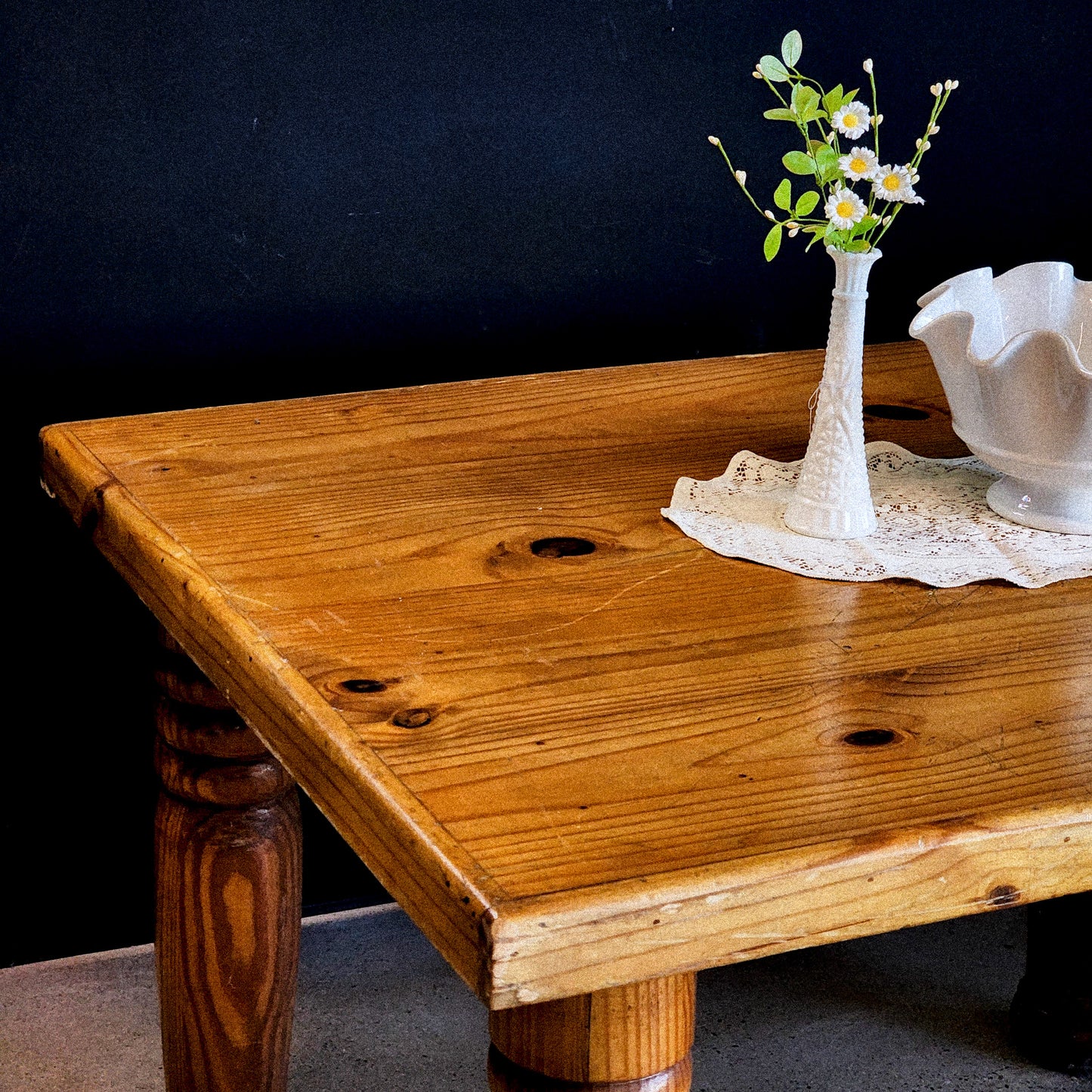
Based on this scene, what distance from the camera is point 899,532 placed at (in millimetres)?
979

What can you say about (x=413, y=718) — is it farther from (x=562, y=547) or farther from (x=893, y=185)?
(x=893, y=185)

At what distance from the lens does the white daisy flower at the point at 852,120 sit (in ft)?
2.90

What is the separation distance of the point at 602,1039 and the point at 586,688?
17cm

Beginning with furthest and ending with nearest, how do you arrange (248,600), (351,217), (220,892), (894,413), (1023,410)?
(351,217), (894,413), (220,892), (1023,410), (248,600)

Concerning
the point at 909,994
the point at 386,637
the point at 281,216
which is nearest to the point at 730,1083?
the point at 909,994

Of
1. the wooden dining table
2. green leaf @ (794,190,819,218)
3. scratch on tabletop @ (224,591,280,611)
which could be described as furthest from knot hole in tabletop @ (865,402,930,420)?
scratch on tabletop @ (224,591,280,611)

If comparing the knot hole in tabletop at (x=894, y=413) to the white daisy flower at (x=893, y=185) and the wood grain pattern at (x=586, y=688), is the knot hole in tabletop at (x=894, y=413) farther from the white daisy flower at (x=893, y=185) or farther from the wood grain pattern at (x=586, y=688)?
the white daisy flower at (x=893, y=185)

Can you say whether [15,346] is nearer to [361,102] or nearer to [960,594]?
[361,102]

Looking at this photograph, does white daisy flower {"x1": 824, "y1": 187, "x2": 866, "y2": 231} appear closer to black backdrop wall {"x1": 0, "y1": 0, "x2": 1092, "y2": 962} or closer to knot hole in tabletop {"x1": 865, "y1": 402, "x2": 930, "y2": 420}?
knot hole in tabletop {"x1": 865, "y1": 402, "x2": 930, "y2": 420}

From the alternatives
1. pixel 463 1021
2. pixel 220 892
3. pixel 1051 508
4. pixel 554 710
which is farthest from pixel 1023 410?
pixel 463 1021

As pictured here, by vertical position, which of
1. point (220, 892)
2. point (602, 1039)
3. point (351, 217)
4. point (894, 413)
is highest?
point (351, 217)

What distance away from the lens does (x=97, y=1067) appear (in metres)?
1.40

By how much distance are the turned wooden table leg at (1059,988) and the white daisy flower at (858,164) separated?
31.4 inches

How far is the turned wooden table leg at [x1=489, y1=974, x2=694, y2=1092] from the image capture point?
0.67 meters
